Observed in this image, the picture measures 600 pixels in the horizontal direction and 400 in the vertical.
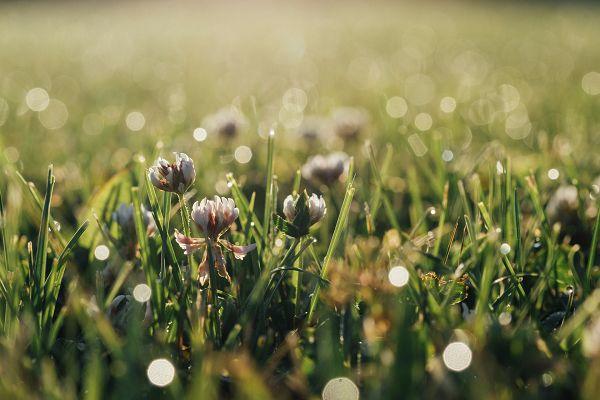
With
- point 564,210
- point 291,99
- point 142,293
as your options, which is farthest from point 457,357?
point 291,99

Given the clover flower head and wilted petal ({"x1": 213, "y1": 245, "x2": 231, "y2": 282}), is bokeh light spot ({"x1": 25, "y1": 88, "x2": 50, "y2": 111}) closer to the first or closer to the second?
wilted petal ({"x1": 213, "y1": 245, "x2": 231, "y2": 282})

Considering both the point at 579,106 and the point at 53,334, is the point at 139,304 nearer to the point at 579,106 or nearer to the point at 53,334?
the point at 53,334

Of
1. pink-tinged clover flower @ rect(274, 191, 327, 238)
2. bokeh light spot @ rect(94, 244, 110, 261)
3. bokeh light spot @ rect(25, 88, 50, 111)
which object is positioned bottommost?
bokeh light spot @ rect(25, 88, 50, 111)

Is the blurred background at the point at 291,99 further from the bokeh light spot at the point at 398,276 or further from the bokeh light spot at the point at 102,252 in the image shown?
the bokeh light spot at the point at 398,276

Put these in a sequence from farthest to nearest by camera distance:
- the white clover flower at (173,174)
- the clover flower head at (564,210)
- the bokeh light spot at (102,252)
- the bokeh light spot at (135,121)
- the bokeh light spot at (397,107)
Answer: the bokeh light spot at (397,107) < the bokeh light spot at (135,121) < the clover flower head at (564,210) < the bokeh light spot at (102,252) < the white clover flower at (173,174)

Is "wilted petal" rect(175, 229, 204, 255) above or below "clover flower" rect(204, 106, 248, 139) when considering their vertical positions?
above

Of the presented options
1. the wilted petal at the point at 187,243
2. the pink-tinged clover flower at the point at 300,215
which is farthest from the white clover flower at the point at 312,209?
the wilted petal at the point at 187,243

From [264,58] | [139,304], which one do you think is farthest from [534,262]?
[264,58]

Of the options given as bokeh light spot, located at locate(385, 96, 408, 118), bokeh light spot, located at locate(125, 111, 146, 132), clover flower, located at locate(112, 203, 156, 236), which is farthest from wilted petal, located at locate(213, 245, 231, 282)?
bokeh light spot, located at locate(385, 96, 408, 118)
